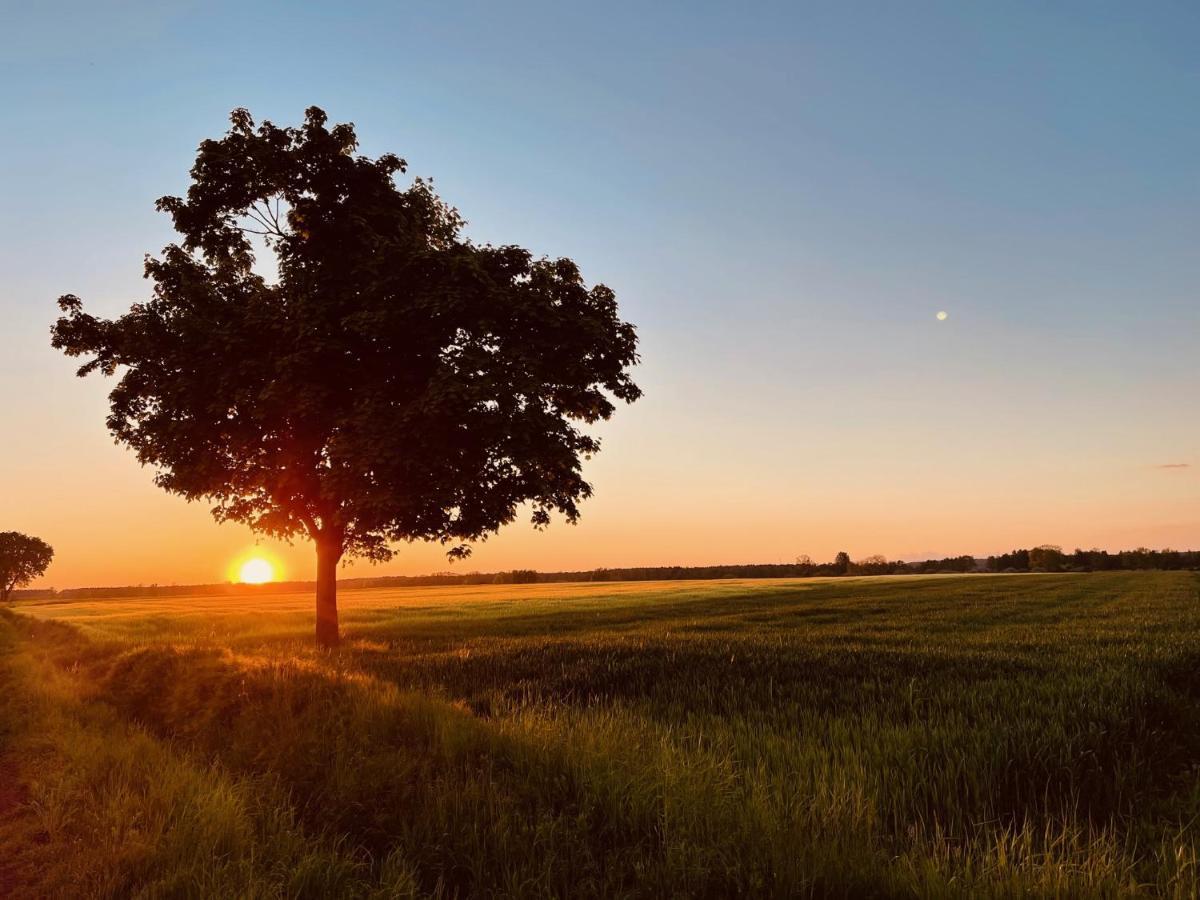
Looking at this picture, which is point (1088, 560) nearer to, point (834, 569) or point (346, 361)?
point (834, 569)

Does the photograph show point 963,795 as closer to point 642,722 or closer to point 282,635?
point 642,722

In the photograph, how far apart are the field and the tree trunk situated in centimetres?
751

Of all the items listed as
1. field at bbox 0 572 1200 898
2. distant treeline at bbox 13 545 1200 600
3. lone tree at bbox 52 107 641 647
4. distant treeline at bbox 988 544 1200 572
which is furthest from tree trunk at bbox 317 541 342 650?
distant treeline at bbox 988 544 1200 572

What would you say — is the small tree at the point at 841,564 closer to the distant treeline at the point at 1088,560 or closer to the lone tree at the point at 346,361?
the distant treeline at the point at 1088,560

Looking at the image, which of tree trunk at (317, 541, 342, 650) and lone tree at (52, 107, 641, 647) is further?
tree trunk at (317, 541, 342, 650)

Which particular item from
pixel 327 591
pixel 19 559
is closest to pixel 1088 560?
pixel 327 591

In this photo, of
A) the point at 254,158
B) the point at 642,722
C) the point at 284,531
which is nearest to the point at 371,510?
the point at 284,531

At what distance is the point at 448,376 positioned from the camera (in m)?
16.8

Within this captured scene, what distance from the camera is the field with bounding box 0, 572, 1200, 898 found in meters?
4.83

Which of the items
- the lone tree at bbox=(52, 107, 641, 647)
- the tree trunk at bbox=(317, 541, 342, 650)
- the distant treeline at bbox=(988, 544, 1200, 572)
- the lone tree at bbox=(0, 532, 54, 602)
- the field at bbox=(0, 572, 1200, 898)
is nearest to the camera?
the field at bbox=(0, 572, 1200, 898)

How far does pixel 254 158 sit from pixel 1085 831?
77.6ft

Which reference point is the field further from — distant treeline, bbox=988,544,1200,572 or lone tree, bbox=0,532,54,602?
distant treeline, bbox=988,544,1200,572

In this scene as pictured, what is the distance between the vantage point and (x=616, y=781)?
6.14 meters

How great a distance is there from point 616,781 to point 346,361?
1615 centimetres
